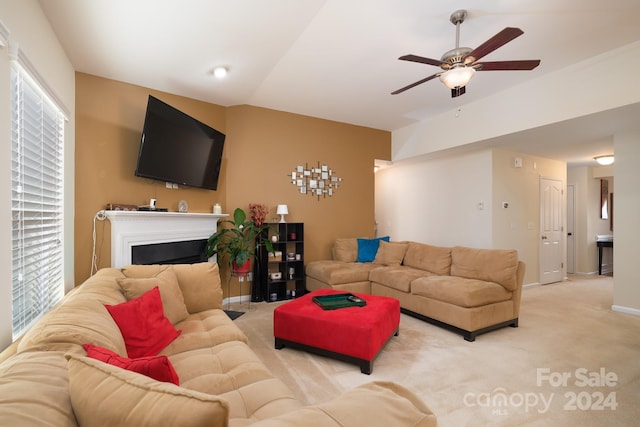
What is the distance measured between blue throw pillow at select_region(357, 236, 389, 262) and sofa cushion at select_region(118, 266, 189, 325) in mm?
3191

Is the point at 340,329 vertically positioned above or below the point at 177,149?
below

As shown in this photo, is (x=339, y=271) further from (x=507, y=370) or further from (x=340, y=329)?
(x=507, y=370)

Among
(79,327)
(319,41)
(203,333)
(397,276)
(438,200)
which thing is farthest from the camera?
(438,200)

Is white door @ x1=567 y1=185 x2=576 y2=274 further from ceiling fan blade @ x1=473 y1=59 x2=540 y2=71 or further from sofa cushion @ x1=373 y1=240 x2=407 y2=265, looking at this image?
ceiling fan blade @ x1=473 y1=59 x2=540 y2=71

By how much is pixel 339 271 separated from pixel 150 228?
2.49 metres

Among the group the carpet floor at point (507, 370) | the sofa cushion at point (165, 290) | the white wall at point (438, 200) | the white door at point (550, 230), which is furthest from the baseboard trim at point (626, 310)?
the sofa cushion at point (165, 290)

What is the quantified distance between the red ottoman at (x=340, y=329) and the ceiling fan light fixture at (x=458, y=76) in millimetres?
2069

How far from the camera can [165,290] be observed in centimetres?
228

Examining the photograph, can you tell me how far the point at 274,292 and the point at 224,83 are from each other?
9.89 ft

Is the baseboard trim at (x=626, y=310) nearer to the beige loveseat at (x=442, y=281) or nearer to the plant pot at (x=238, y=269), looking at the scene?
the beige loveseat at (x=442, y=281)

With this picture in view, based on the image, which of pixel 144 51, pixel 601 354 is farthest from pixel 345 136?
pixel 601 354

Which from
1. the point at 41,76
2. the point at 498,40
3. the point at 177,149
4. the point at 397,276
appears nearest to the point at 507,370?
the point at 397,276

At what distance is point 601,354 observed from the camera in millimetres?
2719

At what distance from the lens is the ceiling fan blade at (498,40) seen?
1993 mm
